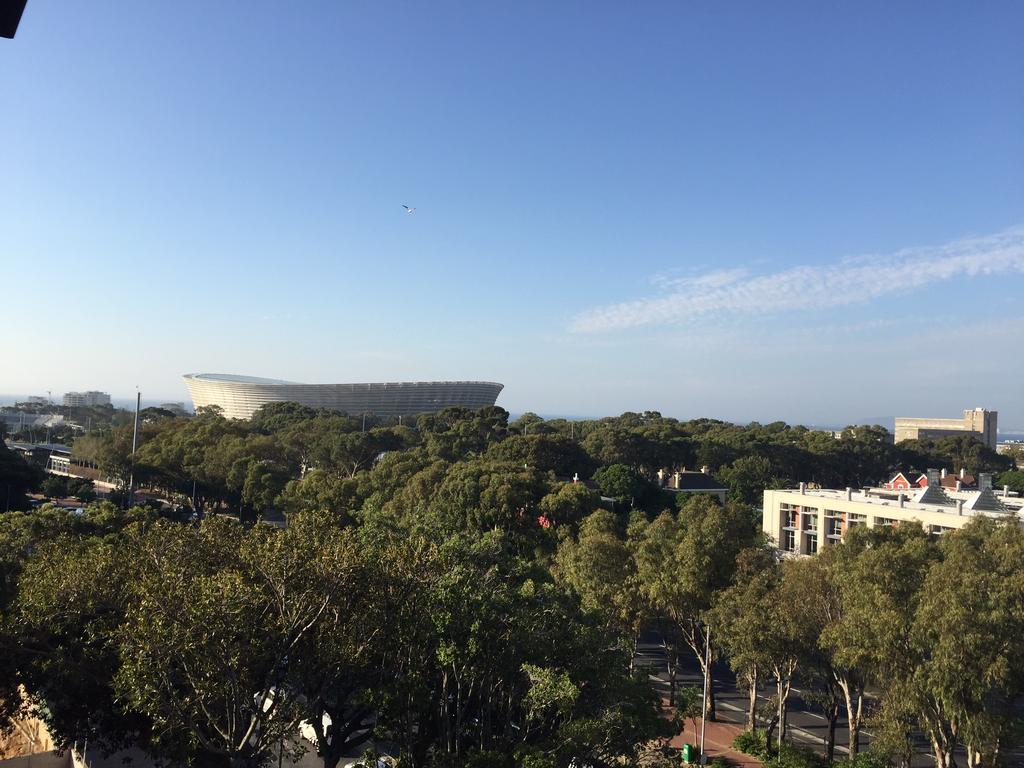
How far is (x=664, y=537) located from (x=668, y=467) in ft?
129

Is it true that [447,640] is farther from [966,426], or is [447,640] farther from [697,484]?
[966,426]

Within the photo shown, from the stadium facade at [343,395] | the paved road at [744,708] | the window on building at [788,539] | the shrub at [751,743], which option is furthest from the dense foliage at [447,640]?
the stadium facade at [343,395]

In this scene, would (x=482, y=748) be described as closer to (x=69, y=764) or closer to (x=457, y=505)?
(x=69, y=764)

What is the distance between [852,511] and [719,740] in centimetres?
1823

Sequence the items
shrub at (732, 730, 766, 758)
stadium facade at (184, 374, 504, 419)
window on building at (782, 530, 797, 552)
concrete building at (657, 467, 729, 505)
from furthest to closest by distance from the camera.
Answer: stadium facade at (184, 374, 504, 419) → concrete building at (657, 467, 729, 505) → window on building at (782, 530, 797, 552) → shrub at (732, 730, 766, 758)

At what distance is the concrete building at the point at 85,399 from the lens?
144 m

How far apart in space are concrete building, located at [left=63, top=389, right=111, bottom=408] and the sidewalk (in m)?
141

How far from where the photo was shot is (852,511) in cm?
3356

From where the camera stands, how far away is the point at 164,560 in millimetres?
11664

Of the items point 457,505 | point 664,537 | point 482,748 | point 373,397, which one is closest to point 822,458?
point 457,505

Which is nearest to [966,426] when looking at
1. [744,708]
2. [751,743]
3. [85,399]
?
[744,708]

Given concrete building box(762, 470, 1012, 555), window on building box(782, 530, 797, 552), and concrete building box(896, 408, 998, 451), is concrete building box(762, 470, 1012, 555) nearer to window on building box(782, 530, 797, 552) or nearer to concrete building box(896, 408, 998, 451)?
window on building box(782, 530, 797, 552)

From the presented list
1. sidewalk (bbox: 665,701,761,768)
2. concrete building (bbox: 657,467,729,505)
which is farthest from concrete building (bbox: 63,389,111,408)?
sidewalk (bbox: 665,701,761,768)

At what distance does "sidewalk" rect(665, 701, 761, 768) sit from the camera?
17.2 meters
